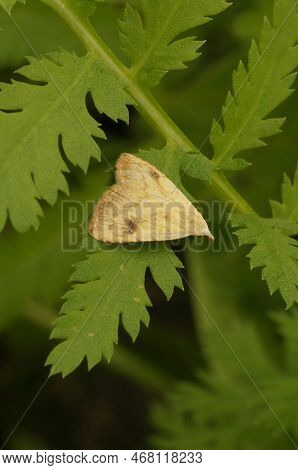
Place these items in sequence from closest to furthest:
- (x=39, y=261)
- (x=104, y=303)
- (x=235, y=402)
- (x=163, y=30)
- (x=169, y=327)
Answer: (x=104, y=303) < (x=163, y=30) < (x=235, y=402) < (x=39, y=261) < (x=169, y=327)

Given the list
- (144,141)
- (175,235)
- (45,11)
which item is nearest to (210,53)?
(144,141)

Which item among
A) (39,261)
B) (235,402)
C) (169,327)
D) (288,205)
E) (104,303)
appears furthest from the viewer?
(169,327)

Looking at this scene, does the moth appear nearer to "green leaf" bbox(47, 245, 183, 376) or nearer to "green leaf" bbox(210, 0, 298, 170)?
"green leaf" bbox(47, 245, 183, 376)

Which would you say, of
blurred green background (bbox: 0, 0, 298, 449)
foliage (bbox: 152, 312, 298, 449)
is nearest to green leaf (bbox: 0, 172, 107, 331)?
blurred green background (bbox: 0, 0, 298, 449)

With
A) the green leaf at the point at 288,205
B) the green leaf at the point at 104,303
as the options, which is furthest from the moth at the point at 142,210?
the green leaf at the point at 288,205

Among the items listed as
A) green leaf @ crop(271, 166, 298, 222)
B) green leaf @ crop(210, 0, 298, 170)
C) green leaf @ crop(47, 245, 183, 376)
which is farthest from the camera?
green leaf @ crop(271, 166, 298, 222)

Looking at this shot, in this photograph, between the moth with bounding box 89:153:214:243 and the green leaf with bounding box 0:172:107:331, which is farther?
the green leaf with bounding box 0:172:107:331

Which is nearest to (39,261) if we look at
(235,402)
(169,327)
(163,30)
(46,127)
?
(169,327)

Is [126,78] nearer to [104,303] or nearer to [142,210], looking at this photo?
[142,210]

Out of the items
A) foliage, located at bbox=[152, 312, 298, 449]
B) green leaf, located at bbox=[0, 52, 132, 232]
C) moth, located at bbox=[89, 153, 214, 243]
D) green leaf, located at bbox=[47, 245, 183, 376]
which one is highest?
green leaf, located at bbox=[0, 52, 132, 232]
